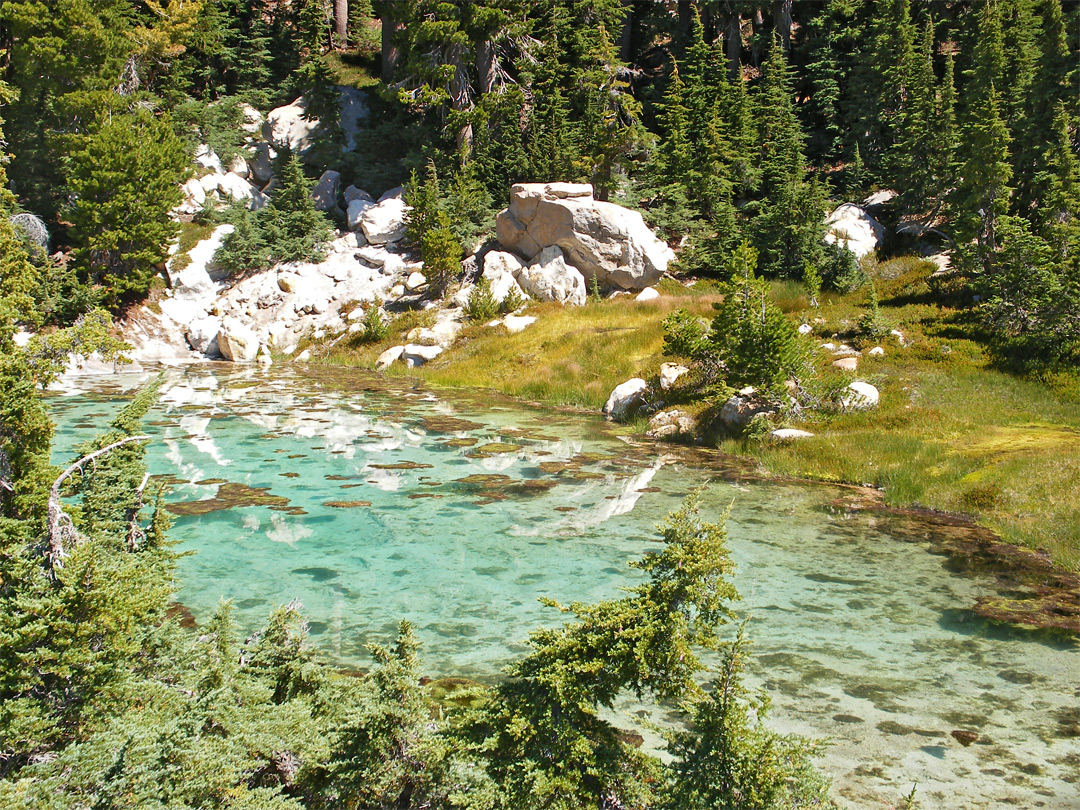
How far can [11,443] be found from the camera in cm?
524

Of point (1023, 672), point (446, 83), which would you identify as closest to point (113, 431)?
point (1023, 672)

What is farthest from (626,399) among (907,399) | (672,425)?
(907,399)

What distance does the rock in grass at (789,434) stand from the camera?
47.5 feet

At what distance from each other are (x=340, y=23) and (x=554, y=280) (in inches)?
1265

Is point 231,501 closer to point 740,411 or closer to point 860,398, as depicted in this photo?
point 740,411

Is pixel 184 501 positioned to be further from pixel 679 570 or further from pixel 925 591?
pixel 925 591

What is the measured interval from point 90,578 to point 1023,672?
25.4 feet

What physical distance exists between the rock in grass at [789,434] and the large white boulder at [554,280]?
1520 centimetres

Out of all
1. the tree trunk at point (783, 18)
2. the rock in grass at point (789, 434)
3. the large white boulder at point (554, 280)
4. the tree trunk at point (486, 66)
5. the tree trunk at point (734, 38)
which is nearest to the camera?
the rock in grass at point (789, 434)

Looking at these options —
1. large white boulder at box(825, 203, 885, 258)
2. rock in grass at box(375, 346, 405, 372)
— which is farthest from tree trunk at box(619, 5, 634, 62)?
rock in grass at box(375, 346, 405, 372)

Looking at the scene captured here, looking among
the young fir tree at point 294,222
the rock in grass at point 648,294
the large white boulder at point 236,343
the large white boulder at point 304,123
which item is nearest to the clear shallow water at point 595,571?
the rock in grass at point 648,294

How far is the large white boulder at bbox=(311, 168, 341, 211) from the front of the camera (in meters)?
37.8

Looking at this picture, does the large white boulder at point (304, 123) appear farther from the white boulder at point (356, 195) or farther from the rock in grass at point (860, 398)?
the rock in grass at point (860, 398)

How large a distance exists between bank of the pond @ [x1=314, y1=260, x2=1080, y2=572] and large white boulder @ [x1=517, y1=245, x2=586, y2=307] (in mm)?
2833
